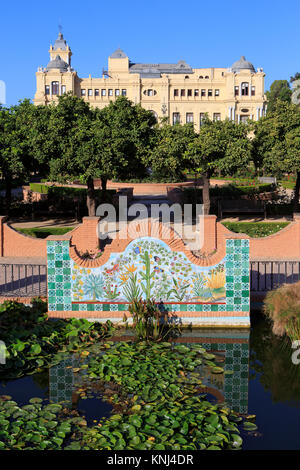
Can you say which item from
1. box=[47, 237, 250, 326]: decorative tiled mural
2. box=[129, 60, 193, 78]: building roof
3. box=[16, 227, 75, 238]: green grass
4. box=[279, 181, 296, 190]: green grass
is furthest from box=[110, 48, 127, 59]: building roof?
box=[47, 237, 250, 326]: decorative tiled mural

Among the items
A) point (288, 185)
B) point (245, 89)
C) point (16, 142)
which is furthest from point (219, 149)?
point (245, 89)

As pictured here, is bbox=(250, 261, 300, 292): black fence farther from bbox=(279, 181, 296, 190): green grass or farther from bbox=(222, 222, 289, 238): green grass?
bbox=(279, 181, 296, 190): green grass

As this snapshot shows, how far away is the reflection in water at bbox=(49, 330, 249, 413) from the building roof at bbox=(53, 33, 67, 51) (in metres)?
77.5

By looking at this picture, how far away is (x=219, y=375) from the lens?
8016 mm

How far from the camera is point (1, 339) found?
27.4ft

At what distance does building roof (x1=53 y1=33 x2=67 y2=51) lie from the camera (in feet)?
261

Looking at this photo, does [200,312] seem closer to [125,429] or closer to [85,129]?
[125,429]

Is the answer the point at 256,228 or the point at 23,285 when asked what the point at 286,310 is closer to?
the point at 23,285

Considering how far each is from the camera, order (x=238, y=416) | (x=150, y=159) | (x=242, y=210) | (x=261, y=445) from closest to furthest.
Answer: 1. (x=261, y=445)
2. (x=238, y=416)
3. (x=150, y=159)
4. (x=242, y=210)

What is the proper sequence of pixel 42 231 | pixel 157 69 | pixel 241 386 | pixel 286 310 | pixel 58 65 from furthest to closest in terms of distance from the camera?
1. pixel 157 69
2. pixel 58 65
3. pixel 42 231
4. pixel 286 310
5. pixel 241 386

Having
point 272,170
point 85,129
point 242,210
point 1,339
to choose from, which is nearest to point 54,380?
point 1,339

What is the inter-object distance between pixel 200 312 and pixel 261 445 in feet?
12.9

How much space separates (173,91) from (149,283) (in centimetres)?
6615

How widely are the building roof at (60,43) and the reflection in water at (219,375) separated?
3053 inches
